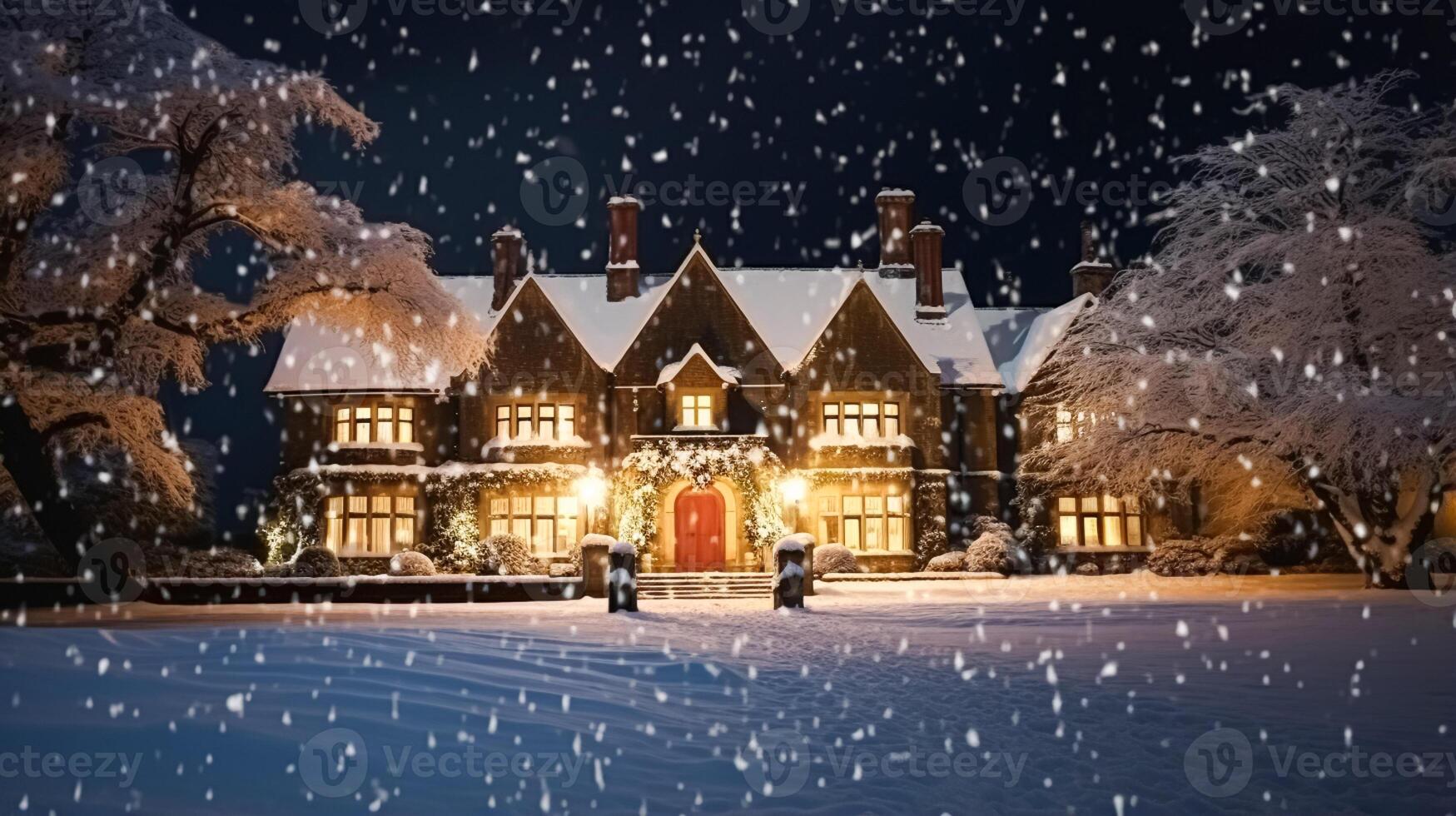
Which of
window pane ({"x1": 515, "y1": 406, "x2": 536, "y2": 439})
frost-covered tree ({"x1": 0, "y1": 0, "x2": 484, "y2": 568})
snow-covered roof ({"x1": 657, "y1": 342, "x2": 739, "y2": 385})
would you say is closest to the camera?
frost-covered tree ({"x1": 0, "y1": 0, "x2": 484, "y2": 568})

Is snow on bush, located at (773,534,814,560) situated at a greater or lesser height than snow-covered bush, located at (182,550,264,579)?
greater

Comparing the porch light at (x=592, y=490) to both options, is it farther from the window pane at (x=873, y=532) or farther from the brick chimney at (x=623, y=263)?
the window pane at (x=873, y=532)

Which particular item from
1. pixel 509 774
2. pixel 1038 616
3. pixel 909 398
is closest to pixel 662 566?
pixel 909 398

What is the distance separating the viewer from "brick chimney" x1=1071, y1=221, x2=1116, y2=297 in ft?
120

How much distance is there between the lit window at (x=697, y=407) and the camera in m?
31.6

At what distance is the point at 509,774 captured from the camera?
808 cm

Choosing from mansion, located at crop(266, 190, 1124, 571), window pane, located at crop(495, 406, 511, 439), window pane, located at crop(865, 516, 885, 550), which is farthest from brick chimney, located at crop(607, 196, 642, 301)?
window pane, located at crop(865, 516, 885, 550)

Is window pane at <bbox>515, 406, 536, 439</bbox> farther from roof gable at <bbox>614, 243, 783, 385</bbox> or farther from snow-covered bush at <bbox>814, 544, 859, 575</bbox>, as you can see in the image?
snow-covered bush at <bbox>814, 544, 859, 575</bbox>

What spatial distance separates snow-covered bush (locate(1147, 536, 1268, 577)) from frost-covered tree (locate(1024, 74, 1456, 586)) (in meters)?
3.39

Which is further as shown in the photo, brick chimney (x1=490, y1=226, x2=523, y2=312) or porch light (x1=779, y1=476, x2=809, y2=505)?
brick chimney (x1=490, y1=226, x2=523, y2=312)

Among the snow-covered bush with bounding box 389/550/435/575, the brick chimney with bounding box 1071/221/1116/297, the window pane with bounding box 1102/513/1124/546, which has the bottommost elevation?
the snow-covered bush with bounding box 389/550/435/575

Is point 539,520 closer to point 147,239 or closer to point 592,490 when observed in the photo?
point 592,490

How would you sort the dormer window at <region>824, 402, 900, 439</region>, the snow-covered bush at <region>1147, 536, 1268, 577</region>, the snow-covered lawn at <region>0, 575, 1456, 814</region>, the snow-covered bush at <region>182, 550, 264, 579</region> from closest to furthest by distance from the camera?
the snow-covered lawn at <region>0, 575, 1456, 814</region> < the snow-covered bush at <region>182, 550, 264, 579</region> < the snow-covered bush at <region>1147, 536, 1268, 577</region> < the dormer window at <region>824, 402, 900, 439</region>

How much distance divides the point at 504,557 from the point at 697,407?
7021 millimetres
